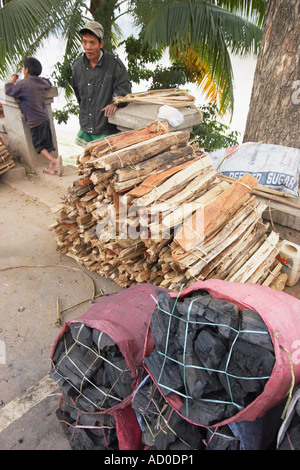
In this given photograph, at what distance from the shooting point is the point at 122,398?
2.25m

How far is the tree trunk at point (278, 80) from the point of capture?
4395mm

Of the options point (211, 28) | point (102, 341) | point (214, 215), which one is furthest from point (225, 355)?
point (211, 28)

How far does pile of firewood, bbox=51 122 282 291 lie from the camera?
10.5ft

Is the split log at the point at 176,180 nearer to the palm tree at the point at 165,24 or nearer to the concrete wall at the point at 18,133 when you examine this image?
the palm tree at the point at 165,24

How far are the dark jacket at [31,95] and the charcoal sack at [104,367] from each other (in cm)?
492

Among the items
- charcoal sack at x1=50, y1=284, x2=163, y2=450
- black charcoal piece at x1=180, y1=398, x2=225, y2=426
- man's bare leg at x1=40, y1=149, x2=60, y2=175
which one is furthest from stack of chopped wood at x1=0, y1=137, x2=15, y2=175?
black charcoal piece at x1=180, y1=398, x2=225, y2=426

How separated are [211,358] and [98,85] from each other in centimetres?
452

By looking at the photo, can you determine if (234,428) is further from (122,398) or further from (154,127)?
(154,127)

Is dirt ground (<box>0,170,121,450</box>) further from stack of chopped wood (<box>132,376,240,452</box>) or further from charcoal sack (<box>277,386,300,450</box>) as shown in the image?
charcoal sack (<box>277,386,300,450</box>)

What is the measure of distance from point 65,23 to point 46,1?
1.05 m

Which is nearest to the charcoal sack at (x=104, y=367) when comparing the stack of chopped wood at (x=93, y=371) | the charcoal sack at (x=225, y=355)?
the stack of chopped wood at (x=93, y=371)

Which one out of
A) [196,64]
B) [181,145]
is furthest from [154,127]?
[196,64]

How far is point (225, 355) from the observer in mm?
1846

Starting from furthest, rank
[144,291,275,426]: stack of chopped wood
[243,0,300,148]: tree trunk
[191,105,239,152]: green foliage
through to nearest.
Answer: [191,105,239,152]: green foliage
[243,0,300,148]: tree trunk
[144,291,275,426]: stack of chopped wood
